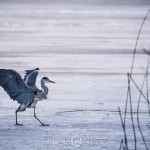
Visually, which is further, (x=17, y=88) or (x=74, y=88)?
(x=74, y=88)

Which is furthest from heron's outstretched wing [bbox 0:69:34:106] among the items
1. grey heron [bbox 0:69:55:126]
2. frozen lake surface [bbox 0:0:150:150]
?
frozen lake surface [bbox 0:0:150:150]

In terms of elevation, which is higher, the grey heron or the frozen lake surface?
the grey heron

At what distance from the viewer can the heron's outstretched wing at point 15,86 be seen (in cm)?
811

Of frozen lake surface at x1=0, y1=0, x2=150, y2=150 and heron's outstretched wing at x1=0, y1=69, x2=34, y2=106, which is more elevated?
heron's outstretched wing at x1=0, y1=69, x2=34, y2=106

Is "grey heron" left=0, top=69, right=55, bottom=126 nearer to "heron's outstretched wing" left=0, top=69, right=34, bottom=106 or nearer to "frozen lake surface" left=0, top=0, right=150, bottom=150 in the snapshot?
"heron's outstretched wing" left=0, top=69, right=34, bottom=106

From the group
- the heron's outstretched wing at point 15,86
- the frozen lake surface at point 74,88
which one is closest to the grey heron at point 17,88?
the heron's outstretched wing at point 15,86

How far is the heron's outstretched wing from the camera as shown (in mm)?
8109

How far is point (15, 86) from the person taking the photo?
8188mm

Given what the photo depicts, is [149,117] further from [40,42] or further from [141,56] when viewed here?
[40,42]

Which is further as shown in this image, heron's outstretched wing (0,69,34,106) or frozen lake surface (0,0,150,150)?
heron's outstretched wing (0,69,34,106)

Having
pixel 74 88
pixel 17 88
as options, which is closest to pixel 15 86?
pixel 17 88

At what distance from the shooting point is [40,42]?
2091 centimetres

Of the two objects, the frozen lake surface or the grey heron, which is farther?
the grey heron

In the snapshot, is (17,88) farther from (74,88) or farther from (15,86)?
(74,88)
